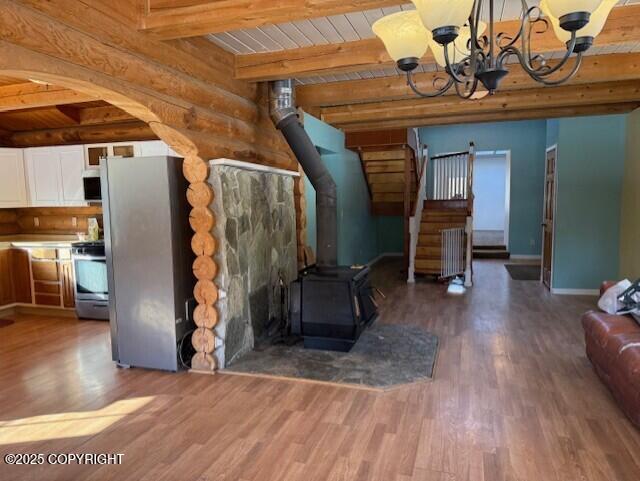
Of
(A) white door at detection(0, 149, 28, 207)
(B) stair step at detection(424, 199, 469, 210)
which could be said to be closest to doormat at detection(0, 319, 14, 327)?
(A) white door at detection(0, 149, 28, 207)

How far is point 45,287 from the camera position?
5.10 meters

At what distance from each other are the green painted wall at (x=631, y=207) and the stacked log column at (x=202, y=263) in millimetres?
4920

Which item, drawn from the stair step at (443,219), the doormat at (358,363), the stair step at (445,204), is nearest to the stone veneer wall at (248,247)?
the doormat at (358,363)

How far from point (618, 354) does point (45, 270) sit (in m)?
5.74

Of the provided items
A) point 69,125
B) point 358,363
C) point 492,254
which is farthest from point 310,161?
point 492,254

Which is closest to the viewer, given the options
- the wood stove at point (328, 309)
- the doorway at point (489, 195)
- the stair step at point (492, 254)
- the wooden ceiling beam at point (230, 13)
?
the wooden ceiling beam at point (230, 13)

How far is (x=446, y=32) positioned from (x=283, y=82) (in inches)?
100

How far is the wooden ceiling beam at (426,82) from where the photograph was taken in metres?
3.76

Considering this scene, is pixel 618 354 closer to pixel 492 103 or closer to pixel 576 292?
pixel 492 103

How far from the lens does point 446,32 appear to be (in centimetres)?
154

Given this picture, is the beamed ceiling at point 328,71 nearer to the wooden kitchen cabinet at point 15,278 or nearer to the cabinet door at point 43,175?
the cabinet door at point 43,175

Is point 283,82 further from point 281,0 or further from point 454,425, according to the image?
point 454,425

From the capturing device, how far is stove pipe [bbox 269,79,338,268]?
3.83 m

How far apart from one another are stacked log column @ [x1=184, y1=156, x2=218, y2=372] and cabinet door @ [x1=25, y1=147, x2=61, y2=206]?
2.93 metres
